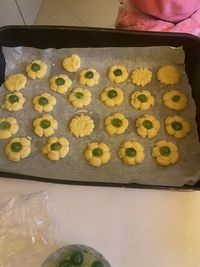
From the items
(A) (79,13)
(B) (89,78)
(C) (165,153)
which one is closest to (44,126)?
(B) (89,78)

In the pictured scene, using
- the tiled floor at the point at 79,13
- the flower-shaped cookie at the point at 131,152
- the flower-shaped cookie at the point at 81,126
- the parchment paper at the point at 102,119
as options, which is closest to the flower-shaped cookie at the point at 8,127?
the parchment paper at the point at 102,119

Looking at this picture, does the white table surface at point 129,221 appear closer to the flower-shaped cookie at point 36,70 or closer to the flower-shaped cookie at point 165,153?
the flower-shaped cookie at point 165,153

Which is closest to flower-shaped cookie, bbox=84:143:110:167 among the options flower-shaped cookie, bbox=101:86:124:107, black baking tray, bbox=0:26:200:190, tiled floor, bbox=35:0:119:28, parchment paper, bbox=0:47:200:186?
parchment paper, bbox=0:47:200:186

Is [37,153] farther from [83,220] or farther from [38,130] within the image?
[83,220]

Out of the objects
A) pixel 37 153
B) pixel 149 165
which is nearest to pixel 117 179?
pixel 149 165

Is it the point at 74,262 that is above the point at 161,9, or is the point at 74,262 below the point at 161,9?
below

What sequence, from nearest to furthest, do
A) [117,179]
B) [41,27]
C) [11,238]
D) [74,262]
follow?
[74,262], [11,238], [117,179], [41,27]

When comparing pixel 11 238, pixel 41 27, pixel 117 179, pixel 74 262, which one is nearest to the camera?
pixel 74 262
